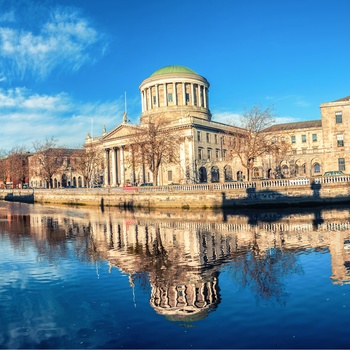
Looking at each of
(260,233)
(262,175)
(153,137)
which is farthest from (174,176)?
(260,233)

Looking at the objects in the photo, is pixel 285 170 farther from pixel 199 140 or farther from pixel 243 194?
pixel 243 194

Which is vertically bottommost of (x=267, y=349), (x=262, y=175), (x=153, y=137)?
(x=267, y=349)

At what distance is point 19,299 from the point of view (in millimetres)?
12578

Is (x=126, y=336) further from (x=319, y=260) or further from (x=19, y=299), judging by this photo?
(x=319, y=260)

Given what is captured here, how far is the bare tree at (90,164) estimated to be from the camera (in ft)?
285

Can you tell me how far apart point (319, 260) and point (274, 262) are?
183cm

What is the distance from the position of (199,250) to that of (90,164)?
238ft

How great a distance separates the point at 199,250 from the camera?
19703mm

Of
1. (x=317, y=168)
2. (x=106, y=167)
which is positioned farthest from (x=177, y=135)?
(x=106, y=167)

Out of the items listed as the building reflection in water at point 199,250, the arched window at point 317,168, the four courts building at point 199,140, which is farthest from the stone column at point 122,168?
the building reflection in water at point 199,250

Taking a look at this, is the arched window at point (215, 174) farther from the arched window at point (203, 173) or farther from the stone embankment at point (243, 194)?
the stone embankment at point (243, 194)

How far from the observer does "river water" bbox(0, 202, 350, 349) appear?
9258 mm

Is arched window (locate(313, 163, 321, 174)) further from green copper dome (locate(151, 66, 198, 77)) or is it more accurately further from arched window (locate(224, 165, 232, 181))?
green copper dome (locate(151, 66, 198, 77))

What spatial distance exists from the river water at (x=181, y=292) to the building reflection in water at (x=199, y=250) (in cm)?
6
